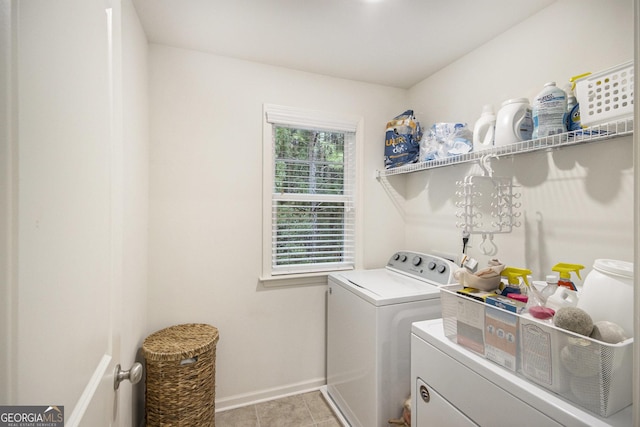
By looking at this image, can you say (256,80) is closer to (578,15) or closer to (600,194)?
(578,15)

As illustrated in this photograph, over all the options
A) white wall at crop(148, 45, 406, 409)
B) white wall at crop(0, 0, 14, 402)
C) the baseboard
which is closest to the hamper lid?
white wall at crop(148, 45, 406, 409)

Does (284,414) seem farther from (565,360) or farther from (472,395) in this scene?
(565,360)

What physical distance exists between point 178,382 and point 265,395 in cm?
81

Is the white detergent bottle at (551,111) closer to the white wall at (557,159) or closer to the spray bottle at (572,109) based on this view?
the spray bottle at (572,109)

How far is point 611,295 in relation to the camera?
81 centimetres

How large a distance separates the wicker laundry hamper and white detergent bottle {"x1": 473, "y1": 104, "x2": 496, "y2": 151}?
1.92 m

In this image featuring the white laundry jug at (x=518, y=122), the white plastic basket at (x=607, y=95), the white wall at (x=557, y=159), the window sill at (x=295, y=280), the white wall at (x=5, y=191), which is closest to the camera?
the white wall at (x=5, y=191)

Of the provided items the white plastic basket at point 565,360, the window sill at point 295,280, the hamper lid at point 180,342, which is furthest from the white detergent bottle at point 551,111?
the hamper lid at point 180,342

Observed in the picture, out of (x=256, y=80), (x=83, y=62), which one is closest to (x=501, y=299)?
(x=83, y=62)

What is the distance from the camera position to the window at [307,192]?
216cm

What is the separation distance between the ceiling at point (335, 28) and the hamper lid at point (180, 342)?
1.85 meters

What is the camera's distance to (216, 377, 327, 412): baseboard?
2045mm

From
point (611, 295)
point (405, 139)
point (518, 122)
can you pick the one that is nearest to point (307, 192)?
point (405, 139)

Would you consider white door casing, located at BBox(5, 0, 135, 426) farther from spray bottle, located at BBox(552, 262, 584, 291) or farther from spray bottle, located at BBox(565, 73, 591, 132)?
spray bottle, located at BBox(565, 73, 591, 132)
